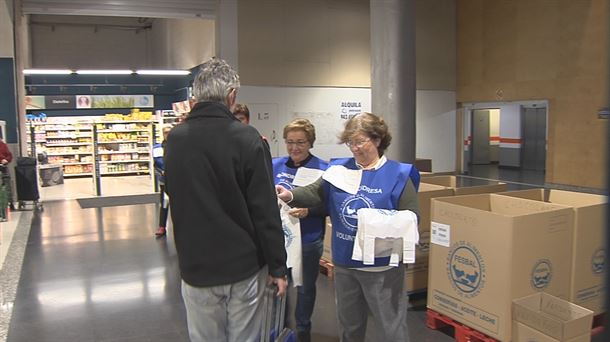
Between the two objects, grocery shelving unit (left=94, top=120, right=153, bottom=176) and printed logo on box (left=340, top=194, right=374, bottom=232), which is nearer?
printed logo on box (left=340, top=194, right=374, bottom=232)

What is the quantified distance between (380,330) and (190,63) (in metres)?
12.5

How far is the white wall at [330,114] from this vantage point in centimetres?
1063

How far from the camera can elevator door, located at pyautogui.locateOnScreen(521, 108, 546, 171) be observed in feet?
49.1

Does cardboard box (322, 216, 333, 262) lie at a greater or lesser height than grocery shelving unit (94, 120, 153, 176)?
lesser

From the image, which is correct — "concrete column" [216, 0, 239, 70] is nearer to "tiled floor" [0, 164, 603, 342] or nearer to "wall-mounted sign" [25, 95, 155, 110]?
"tiled floor" [0, 164, 603, 342]

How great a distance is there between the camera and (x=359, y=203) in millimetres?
2324

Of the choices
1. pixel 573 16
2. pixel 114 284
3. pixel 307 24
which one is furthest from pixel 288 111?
pixel 114 284

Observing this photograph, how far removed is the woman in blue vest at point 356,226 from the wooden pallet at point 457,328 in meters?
0.98

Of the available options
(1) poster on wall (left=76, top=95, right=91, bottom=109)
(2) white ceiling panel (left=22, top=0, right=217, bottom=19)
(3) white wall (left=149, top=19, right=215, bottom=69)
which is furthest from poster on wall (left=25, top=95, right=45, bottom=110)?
(2) white ceiling panel (left=22, top=0, right=217, bottom=19)

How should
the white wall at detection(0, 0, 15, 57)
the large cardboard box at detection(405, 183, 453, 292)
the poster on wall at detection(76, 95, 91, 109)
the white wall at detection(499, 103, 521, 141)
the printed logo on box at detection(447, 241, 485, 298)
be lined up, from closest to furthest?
the printed logo on box at detection(447, 241, 485, 298) → the large cardboard box at detection(405, 183, 453, 292) → the white wall at detection(0, 0, 15, 57) → the white wall at detection(499, 103, 521, 141) → the poster on wall at detection(76, 95, 91, 109)

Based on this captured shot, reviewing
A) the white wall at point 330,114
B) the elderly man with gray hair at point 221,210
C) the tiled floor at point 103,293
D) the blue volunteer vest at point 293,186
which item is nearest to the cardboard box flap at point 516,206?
the tiled floor at point 103,293

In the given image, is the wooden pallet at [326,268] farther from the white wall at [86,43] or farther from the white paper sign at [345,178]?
the white wall at [86,43]

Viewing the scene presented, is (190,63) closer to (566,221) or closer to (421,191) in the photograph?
(421,191)

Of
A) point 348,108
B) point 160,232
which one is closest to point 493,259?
point 160,232
